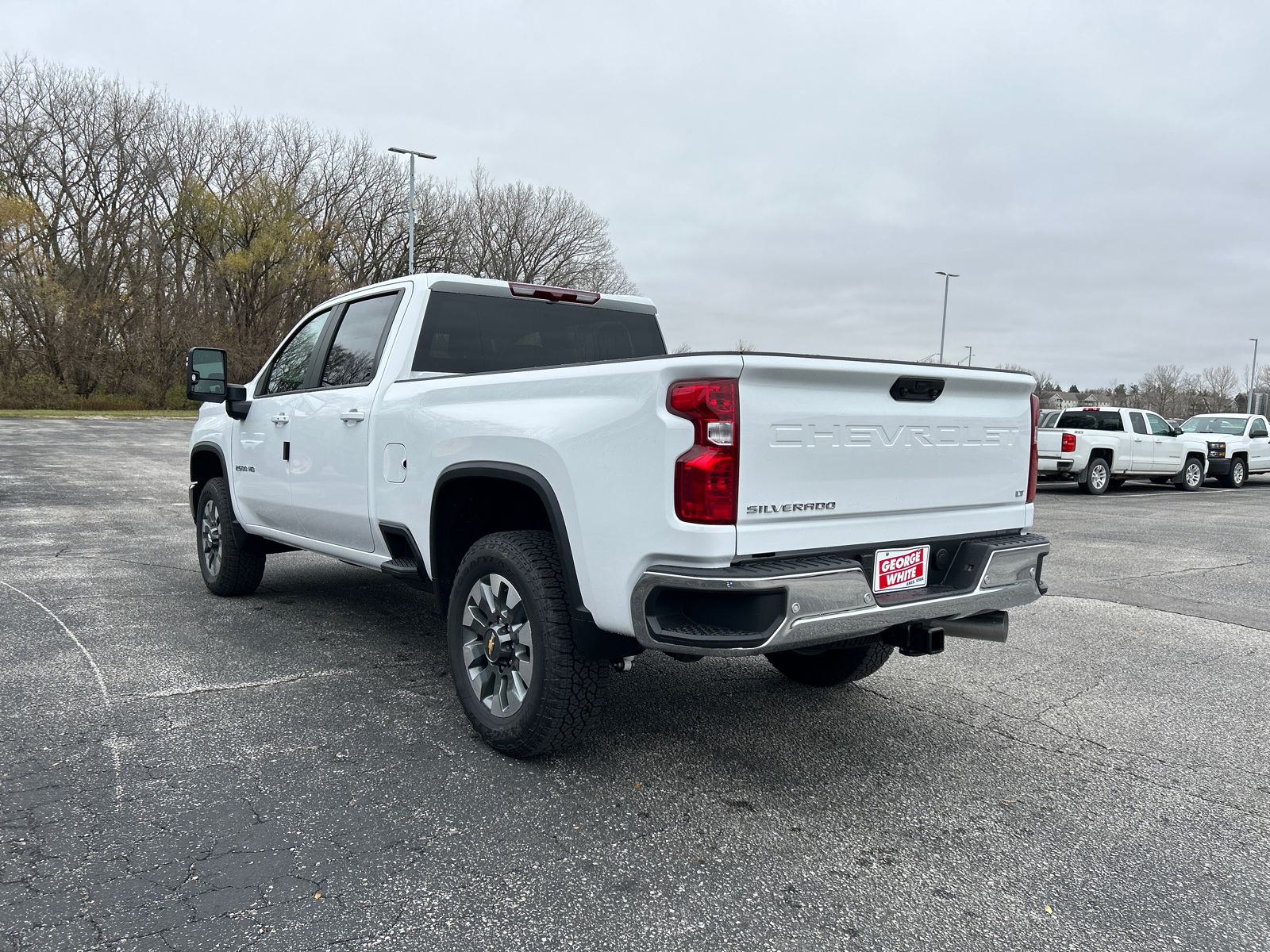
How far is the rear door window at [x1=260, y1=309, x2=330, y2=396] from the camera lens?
18.2 ft

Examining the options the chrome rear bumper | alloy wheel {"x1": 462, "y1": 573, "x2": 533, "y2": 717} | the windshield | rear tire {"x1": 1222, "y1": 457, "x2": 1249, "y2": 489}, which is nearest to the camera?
the chrome rear bumper

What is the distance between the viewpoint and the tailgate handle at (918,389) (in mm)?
3414

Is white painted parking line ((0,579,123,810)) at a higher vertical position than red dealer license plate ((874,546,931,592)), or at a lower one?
lower

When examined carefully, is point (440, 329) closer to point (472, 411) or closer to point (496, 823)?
point (472, 411)

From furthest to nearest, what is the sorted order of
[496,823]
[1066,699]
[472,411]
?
[1066,699] < [472,411] < [496,823]

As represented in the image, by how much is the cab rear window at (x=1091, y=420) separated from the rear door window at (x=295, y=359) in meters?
16.6

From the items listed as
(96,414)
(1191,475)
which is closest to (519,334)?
(1191,475)

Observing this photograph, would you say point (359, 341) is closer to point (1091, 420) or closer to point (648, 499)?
point (648, 499)

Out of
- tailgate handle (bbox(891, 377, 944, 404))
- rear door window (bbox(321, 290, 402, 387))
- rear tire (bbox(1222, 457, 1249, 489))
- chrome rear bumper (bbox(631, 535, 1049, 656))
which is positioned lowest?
rear tire (bbox(1222, 457, 1249, 489))

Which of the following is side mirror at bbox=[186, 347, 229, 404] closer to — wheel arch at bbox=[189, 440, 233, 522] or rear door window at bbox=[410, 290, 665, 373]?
wheel arch at bbox=[189, 440, 233, 522]

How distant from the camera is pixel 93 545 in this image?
8.46m

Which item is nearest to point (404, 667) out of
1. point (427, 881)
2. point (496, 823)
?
point (496, 823)

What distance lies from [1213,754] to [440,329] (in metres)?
3.98

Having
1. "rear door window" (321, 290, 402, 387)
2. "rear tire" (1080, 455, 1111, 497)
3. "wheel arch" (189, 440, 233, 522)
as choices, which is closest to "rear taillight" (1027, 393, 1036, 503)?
"rear door window" (321, 290, 402, 387)
